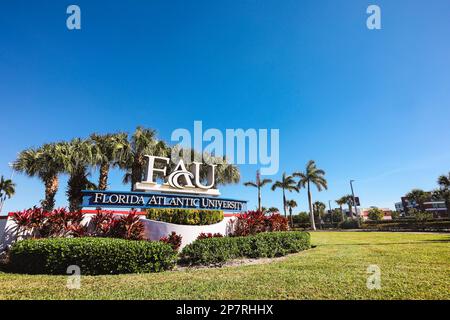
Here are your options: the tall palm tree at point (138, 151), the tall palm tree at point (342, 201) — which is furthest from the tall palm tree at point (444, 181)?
the tall palm tree at point (138, 151)

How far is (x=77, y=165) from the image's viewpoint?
649 inches

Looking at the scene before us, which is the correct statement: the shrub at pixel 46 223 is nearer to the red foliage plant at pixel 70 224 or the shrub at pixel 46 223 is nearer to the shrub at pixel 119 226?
the red foliage plant at pixel 70 224

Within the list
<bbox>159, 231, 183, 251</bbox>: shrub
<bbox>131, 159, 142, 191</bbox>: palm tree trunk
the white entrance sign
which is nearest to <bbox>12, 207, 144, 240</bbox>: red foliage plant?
<bbox>159, 231, 183, 251</bbox>: shrub

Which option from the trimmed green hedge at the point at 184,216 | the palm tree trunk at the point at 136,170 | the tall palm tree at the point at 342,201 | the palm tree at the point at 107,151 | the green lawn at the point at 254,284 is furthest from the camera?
the tall palm tree at the point at 342,201

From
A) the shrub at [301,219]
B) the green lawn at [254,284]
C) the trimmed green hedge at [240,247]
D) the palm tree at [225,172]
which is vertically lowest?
the green lawn at [254,284]

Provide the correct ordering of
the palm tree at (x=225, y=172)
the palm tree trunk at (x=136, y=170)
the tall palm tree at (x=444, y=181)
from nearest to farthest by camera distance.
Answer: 1. the palm tree trunk at (x=136, y=170)
2. the palm tree at (x=225, y=172)
3. the tall palm tree at (x=444, y=181)

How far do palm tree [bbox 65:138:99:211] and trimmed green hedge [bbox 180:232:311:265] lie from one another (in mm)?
9921

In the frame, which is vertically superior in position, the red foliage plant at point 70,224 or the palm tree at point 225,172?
the palm tree at point 225,172

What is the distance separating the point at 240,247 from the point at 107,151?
45.4 ft

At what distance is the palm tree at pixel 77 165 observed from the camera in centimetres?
1575

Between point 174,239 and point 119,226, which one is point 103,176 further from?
point 174,239
